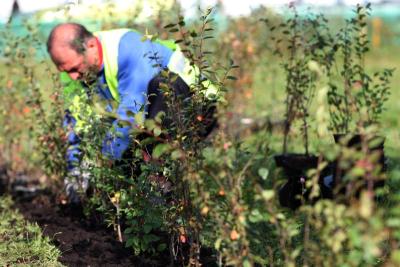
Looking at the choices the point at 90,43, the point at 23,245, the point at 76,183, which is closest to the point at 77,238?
the point at 23,245

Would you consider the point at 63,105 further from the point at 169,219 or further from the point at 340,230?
the point at 340,230

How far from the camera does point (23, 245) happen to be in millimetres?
4230

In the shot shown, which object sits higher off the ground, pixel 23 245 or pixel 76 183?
pixel 76 183

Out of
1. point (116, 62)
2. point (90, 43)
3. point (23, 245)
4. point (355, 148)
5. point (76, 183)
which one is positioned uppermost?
point (90, 43)

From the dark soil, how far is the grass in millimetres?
64

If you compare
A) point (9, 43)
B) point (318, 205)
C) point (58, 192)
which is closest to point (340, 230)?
point (318, 205)

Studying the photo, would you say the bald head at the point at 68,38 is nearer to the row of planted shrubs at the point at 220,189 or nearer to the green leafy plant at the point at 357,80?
the row of planted shrubs at the point at 220,189

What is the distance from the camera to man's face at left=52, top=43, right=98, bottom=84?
193 inches

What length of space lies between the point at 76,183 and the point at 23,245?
34.7 inches

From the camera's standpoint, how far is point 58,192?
5422mm

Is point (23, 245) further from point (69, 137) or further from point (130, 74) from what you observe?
point (130, 74)

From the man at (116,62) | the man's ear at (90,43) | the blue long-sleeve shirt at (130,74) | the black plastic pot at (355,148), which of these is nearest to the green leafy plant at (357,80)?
the black plastic pot at (355,148)

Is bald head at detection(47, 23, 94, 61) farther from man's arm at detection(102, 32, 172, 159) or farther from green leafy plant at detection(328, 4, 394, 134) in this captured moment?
Answer: green leafy plant at detection(328, 4, 394, 134)

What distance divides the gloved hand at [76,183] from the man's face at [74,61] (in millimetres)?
632
